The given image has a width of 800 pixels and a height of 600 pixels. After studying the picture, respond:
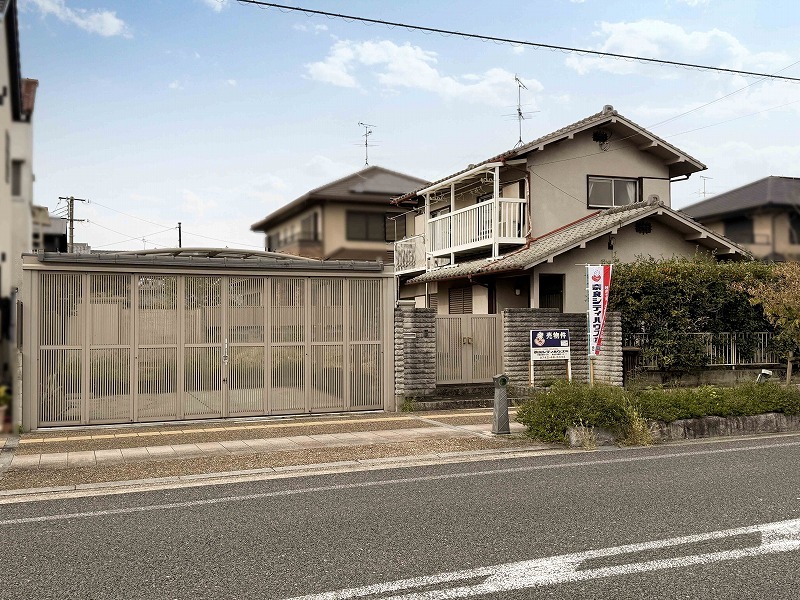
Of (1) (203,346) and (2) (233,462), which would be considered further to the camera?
(1) (203,346)

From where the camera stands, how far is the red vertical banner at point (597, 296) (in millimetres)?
14273

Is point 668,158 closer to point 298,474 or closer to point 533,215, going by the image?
point 533,215

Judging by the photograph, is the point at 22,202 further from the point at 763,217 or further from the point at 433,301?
the point at 433,301

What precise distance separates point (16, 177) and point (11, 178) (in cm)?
3

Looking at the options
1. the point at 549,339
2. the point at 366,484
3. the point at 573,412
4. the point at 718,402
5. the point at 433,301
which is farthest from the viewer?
the point at 433,301

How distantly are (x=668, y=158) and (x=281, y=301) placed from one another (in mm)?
16217

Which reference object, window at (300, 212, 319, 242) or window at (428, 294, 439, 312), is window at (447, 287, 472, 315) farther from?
window at (300, 212, 319, 242)

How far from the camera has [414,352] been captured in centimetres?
1526

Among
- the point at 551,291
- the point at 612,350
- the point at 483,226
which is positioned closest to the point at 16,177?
the point at 612,350

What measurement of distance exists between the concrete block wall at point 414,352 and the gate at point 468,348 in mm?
584

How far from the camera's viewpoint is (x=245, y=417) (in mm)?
13367

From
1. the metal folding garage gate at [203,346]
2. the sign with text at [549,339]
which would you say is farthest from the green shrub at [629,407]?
the metal folding garage gate at [203,346]

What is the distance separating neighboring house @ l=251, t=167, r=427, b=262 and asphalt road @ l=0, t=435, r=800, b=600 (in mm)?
2417

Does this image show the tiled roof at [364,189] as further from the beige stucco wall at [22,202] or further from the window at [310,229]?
the beige stucco wall at [22,202]
